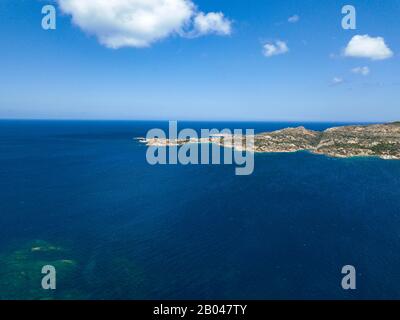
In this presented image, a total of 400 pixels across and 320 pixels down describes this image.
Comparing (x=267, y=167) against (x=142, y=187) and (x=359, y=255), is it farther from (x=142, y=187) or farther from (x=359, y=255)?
(x=359, y=255)

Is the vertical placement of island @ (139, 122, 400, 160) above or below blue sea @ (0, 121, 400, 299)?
above

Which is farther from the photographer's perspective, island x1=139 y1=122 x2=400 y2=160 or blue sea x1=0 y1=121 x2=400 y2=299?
island x1=139 y1=122 x2=400 y2=160

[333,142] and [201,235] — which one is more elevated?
[333,142]

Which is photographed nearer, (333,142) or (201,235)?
(201,235)
